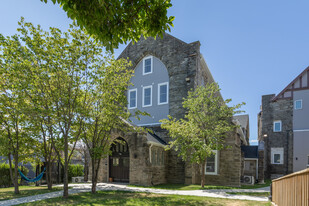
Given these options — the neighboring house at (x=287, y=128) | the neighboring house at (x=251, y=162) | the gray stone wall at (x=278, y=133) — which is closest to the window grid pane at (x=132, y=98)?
the neighboring house at (x=251, y=162)

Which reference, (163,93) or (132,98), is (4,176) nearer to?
(132,98)

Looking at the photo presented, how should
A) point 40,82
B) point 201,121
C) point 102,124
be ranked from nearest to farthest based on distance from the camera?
1. point 40,82
2. point 102,124
3. point 201,121

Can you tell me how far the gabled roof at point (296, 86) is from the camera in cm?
2384

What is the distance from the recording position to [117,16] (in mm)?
4875

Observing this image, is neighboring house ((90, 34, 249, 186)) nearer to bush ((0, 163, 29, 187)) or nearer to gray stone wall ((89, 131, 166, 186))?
gray stone wall ((89, 131, 166, 186))

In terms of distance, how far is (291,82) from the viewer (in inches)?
971

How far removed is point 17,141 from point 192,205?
9857mm

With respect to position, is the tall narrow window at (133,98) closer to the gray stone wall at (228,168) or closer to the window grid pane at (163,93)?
the window grid pane at (163,93)

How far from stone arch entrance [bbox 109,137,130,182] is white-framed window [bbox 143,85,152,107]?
459cm

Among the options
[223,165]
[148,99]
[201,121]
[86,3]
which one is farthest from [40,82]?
[223,165]

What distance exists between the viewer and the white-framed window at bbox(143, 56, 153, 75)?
2114 centimetres

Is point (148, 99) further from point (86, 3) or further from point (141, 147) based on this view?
point (86, 3)

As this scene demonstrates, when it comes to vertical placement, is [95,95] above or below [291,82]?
below

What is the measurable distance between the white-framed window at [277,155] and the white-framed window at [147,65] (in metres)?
16.6
